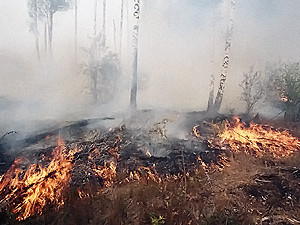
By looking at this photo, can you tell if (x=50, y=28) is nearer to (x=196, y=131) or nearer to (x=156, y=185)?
(x=196, y=131)

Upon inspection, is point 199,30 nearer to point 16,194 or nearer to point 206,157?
point 206,157

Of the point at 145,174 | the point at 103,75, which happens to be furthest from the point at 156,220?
the point at 103,75

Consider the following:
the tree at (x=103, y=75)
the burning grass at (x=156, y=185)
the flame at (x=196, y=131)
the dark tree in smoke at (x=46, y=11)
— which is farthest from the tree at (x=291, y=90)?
the dark tree in smoke at (x=46, y=11)

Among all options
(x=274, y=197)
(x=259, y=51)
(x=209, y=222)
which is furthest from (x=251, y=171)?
(x=259, y=51)

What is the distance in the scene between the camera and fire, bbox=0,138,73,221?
13.3ft

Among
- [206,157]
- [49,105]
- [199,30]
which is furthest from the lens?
[199,30]

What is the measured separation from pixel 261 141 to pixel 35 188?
7958 millimetres

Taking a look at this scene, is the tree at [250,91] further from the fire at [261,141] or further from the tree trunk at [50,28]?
the tree trunk at [50,28]

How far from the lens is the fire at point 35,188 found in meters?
4.07

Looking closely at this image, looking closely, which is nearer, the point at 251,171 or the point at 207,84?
the point at 251,171

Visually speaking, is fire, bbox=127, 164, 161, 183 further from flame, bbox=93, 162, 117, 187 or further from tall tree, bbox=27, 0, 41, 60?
tall tree, bbox=27, 0, 41, 60

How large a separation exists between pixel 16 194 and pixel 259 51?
913 inches

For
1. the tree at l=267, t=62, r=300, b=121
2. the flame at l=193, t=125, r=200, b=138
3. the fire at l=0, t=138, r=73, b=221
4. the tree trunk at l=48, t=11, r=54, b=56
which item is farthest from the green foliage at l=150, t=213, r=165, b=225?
the tree trunk at l=48, t=11, r=54, b=56

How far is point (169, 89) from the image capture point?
2158cm
